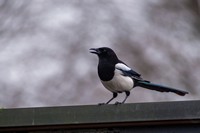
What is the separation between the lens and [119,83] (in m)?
2.22

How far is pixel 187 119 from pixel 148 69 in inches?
60.4

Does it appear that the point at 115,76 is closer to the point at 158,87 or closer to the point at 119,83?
the point at 119,83

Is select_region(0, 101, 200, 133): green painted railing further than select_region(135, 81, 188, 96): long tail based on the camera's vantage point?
No

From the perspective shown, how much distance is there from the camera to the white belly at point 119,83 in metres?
2.21

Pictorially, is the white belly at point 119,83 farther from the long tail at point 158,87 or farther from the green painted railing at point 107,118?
the green painted railing at point 107,118

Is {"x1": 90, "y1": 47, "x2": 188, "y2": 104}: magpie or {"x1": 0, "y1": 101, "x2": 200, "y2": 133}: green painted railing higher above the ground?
{"x1": 90, "y1": 47, "x2": 188, "y2": 104}: magpie

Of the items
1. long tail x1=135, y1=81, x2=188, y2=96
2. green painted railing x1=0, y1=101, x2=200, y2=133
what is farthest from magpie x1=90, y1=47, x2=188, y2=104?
green painted railing x1=0, y1=101, x2=200, y2=133

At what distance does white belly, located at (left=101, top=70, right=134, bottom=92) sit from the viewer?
7.27 ft

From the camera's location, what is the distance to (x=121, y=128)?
2.06m

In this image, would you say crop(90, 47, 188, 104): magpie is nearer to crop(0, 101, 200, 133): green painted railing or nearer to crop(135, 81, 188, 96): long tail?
crop(135, 81, 188, 96): long tail

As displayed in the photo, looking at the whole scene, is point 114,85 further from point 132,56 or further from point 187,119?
point 132,56

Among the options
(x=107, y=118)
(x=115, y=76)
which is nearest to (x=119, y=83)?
(x=115, y=76)

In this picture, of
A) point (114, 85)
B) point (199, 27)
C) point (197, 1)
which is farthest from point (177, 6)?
point (114, 85)

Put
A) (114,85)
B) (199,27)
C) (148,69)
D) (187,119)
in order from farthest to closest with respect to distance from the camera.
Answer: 1. (199,27)
2. (148,69)
3. (114,85)
4. (187,119)
